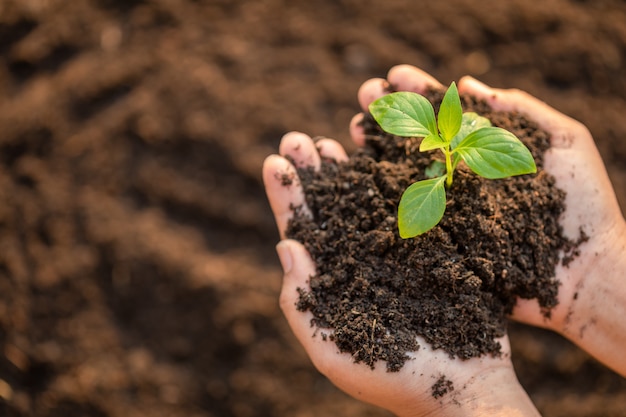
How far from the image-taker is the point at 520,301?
2111 millimetres

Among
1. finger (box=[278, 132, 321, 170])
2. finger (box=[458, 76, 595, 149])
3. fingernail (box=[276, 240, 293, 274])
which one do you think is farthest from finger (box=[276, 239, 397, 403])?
finger (box=[458, 76, 595, 149])

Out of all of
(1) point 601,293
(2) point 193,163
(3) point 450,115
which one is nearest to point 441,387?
(1) point 601,293

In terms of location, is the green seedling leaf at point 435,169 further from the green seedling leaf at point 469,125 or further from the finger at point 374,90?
the finger at point 374,90

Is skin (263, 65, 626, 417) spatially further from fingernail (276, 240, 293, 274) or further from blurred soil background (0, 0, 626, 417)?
blurred soil background (0, 0, 626, 417)

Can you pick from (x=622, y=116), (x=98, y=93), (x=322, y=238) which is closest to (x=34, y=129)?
(x=98, y=93)

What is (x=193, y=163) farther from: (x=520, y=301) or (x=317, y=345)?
(x=520, y=301)

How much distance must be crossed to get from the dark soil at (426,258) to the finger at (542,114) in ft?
0.28

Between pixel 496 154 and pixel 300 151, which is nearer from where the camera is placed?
pixel 496 154

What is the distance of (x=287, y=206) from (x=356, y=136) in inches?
16.4

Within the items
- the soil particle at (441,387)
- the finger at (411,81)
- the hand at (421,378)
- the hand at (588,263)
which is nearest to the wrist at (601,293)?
the hand at (588,263)

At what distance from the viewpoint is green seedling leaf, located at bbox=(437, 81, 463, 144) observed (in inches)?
69.2

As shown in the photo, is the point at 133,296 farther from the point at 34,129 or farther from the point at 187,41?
the point at 187,41

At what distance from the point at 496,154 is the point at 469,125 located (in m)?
0.29

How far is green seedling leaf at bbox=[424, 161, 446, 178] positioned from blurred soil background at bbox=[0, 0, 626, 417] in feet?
3.54
